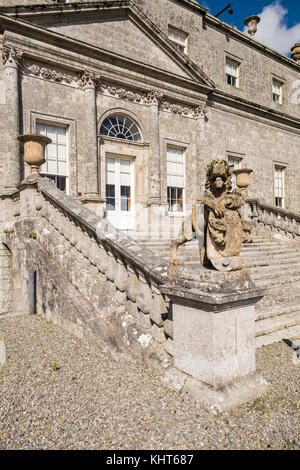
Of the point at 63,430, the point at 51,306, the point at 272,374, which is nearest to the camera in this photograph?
the point at 63,430

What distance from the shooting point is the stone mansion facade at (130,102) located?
28.5 ft

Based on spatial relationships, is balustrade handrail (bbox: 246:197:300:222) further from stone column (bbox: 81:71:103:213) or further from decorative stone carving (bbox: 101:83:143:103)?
stone column (bbox: 81:71:103:213)

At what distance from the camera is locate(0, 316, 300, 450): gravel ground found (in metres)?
2.44

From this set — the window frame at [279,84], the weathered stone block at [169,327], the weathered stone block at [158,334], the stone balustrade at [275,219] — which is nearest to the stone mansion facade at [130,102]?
the window frame at [279,84]

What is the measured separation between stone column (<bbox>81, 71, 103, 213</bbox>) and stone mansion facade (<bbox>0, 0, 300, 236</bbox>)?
0.10 ft

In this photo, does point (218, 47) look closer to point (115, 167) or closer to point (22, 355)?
point (115, 167)

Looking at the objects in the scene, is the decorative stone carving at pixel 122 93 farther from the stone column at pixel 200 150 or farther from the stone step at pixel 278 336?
the stone step at pixel 278 336

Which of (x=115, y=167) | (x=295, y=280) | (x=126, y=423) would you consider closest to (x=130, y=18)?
(x=115, y=167)

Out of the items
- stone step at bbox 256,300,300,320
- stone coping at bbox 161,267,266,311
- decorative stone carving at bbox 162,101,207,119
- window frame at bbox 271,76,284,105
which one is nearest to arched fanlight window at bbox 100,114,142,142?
decorative stone carving at bbox 162,101,207,119

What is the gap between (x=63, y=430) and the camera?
101 inches

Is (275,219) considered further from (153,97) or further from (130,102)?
(130,102)

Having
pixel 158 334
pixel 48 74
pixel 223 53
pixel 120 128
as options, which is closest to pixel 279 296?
pixel 158 334

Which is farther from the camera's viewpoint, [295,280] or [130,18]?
[130,18]
